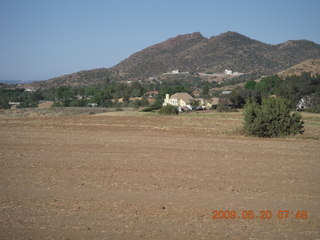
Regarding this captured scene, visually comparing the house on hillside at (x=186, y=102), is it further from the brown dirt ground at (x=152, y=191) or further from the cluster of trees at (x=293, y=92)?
the brown dirt ground at (x=152, y=191)

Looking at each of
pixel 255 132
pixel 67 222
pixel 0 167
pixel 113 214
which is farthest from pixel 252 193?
pixel 255 132

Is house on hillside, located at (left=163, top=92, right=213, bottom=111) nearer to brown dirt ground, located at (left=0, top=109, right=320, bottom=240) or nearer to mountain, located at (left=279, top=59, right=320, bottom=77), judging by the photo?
mountain, located at (left=279, top=59, right=320, bottom=77)

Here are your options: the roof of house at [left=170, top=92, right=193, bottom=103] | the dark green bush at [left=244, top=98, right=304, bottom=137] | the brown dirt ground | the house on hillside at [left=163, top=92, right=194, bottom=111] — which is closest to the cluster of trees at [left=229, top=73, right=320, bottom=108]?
the house on hillside at [left=163, top=92, right=194, bottom=111]

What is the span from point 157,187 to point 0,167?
6623 millimetres

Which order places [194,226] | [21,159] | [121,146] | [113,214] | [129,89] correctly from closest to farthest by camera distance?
[194,226] → [113,214] → [21,159] → [121,146] → [129,89]

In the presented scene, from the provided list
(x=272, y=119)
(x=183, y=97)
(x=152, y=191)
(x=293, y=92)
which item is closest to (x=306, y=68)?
(x=183, y=97)

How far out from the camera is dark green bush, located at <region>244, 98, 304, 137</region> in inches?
1101

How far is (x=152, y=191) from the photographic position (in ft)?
39.8

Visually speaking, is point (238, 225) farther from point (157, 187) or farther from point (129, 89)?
point (129, 89)

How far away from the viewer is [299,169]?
1611 centimetres
